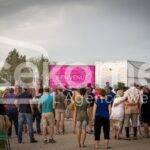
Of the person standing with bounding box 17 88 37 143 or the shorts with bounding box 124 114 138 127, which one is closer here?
the person standing with bounding box 17 88 37 143

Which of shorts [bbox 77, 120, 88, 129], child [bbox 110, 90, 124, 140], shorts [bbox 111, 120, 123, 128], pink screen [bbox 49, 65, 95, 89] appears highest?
pink screen [bbox 49, 65, 95, 89]

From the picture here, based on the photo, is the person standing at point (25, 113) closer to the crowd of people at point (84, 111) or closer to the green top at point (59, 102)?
the crowd of people at point (84, 111)

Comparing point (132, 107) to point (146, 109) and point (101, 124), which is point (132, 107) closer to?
point (146, 109)

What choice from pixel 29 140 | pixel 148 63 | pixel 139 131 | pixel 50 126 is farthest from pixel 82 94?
pixel 148 63

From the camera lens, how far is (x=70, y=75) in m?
33.0

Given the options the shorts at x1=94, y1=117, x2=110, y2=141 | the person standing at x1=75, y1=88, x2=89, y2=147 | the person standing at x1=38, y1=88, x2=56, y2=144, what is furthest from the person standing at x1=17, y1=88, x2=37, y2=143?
the shorts at x1=94, y1=117, x2=110, y2=141

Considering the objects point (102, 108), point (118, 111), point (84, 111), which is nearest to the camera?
point (102, 108)

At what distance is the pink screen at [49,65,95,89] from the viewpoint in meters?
32.2

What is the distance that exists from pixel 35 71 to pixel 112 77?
9.89 metres

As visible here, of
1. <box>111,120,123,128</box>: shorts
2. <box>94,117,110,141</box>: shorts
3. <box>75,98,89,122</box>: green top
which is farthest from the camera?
<box>111,120,123,128</box>: shorts

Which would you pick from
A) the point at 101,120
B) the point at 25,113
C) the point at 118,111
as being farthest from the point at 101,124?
the point at 25,113

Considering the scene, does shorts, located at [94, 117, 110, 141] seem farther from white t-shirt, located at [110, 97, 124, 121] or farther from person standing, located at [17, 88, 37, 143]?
person standing, located at [17, 88, 37, 143]

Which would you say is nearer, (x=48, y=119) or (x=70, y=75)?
(x=48, y=119)

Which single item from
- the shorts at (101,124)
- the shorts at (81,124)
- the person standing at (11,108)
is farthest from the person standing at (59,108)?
the shorts at (101,124)
